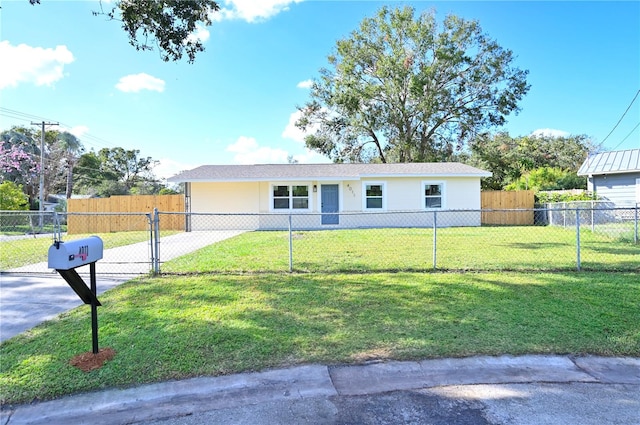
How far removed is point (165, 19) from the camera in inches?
269

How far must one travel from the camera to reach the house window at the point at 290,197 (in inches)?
682

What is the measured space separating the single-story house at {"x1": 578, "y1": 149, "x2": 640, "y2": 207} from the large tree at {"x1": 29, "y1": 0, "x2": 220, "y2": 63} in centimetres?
1741

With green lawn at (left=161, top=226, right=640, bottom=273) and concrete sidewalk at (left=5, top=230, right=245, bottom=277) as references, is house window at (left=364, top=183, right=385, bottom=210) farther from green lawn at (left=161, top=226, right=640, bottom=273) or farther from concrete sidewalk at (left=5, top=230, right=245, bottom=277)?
concrete sidewalk at (left=5, top=230, right=245, bottom=277)

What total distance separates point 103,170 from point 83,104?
29823 millimetres

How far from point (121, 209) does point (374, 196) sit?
1366 cm

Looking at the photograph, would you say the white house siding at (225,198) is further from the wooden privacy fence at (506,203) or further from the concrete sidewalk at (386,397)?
the concrete sidewalk at (386,397)

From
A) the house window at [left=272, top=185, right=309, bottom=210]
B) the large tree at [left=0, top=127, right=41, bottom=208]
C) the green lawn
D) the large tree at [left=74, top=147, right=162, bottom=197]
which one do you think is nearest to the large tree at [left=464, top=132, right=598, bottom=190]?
A: the house window at [left=272, top=185, right=309, bottom=210]

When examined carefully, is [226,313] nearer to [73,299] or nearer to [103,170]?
[73,299]

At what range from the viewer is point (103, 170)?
46.9 meters

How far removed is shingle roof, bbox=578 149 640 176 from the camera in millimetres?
15847

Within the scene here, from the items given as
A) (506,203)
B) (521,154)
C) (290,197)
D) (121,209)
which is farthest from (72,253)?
(521,154)

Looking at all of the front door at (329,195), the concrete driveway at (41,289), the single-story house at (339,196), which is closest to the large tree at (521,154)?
the single-story house at (339,196)

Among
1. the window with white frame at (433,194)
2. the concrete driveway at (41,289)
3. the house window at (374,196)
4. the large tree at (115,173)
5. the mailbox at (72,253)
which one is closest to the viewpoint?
the mailbox at (72,253)

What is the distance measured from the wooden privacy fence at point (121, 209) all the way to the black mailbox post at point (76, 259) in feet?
53.4
